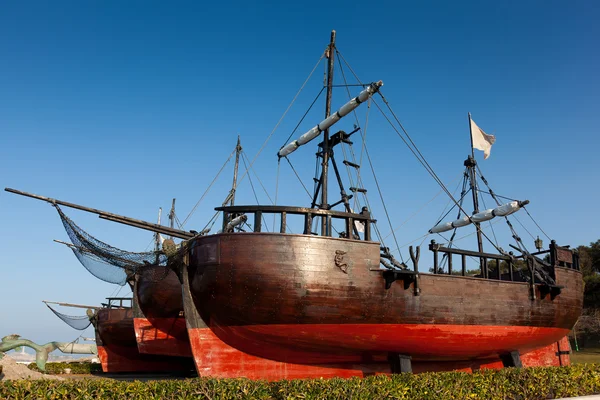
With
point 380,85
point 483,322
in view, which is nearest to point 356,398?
point 483,322

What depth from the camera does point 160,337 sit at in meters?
16.0

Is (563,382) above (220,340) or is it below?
below

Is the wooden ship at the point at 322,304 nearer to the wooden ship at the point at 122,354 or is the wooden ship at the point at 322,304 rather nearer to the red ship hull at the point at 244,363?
the red ship hull at the point at 244,363

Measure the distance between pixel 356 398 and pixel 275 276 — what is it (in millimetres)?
3113

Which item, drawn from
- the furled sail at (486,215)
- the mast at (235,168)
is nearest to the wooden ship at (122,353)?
the mast at (235,168)

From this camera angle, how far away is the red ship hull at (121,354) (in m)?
19.2

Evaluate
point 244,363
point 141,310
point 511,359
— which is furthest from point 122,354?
point 511,359

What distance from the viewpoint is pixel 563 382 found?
9945 mm

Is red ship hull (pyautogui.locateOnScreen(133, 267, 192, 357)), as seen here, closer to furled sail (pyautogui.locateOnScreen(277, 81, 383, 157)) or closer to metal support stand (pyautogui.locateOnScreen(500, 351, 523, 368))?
furled sail (pyautogui.locateOnScreen(277, 81, 383, 157))

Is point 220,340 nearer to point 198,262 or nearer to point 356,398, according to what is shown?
point 198,262

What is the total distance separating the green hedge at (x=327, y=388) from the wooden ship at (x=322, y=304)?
1.92 m

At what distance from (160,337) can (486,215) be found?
589 inches

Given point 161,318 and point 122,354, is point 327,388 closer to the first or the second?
point 161,318

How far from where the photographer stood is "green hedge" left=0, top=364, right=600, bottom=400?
7.04 metres
